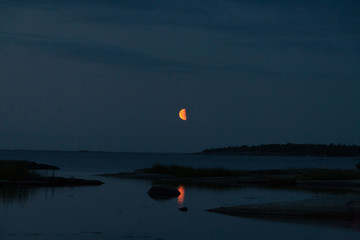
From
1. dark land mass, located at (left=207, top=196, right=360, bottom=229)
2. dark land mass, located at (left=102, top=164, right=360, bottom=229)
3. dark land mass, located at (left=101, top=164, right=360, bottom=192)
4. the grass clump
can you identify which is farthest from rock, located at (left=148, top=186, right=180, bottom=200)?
the grass clump

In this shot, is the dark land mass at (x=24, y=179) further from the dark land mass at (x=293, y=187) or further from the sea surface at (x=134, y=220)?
the dark land mass at (x=293, y=187)

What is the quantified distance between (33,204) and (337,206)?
36.3ft

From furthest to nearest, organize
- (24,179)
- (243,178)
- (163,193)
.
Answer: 1. (243,178)
2. (24,179)
3. (163,193)

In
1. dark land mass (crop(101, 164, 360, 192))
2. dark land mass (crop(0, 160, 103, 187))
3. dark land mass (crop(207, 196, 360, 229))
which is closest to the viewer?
dark land mass (crop(207, 196, 360, 229))

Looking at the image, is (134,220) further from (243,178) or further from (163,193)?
(243,178)

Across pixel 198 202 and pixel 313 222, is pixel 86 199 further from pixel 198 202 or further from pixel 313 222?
pixel 313 222

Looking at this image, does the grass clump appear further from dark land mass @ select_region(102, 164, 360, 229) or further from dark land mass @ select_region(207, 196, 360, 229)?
dark land mass @ select_region(207, 196, 360, 229)

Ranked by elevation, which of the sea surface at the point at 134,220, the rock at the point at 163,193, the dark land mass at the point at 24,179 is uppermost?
the dark land mass at the point at 24,179

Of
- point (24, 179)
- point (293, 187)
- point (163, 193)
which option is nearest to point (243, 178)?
point (293, 187)

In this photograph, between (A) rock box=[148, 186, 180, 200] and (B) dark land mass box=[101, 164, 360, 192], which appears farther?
(B) dark land mass box=[101, 164, 360, 192]

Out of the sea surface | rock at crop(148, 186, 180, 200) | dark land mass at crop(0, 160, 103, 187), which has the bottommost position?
the sea surface

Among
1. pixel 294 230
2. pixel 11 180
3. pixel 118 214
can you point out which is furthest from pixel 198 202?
pixel 11 180

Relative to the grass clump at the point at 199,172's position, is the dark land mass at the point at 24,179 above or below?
below

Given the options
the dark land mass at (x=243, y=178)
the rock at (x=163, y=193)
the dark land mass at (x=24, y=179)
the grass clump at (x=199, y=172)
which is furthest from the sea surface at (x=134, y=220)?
the grass clump at (x=199, y=172)
